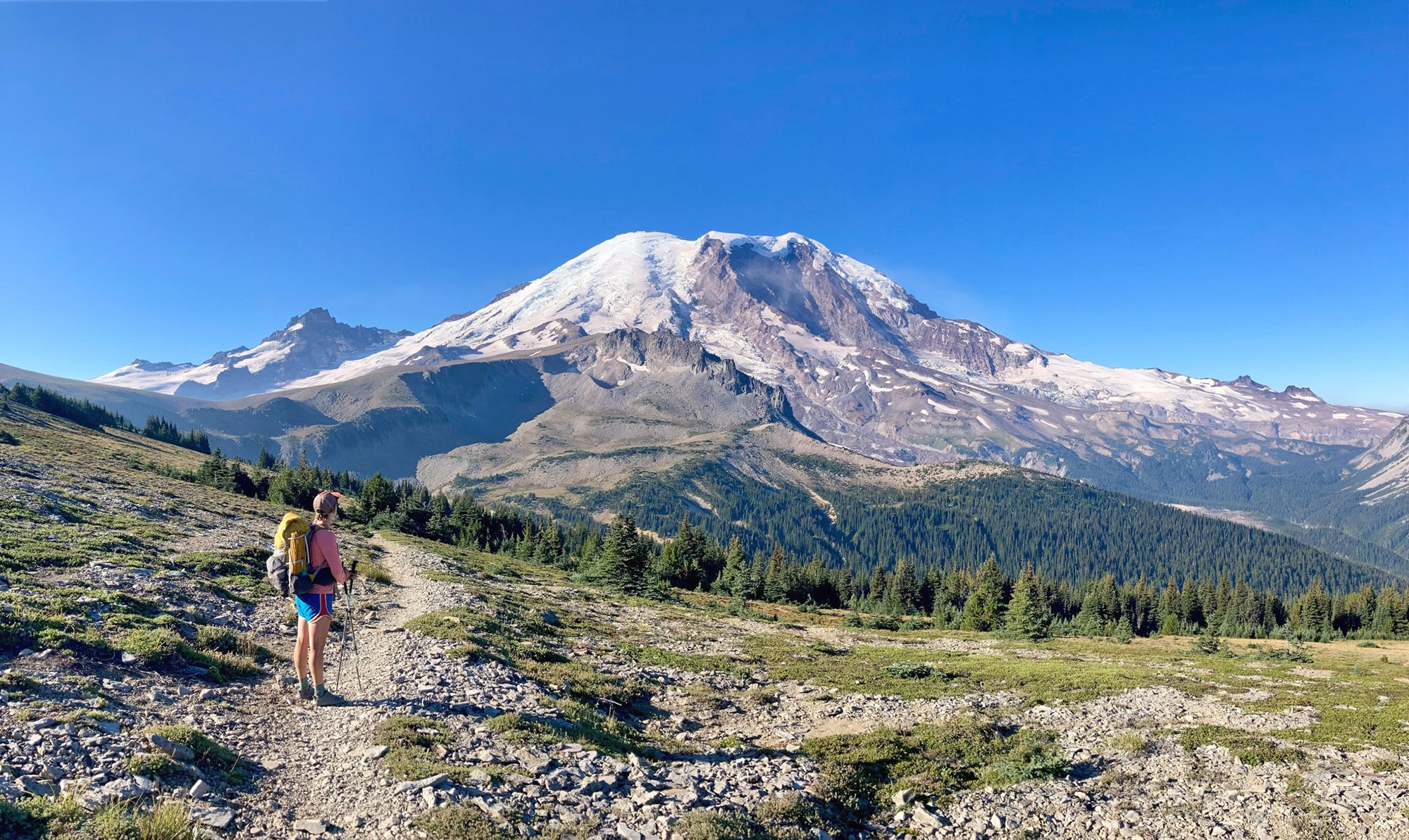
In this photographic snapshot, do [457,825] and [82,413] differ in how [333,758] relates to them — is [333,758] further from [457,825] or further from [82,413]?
[82,413]

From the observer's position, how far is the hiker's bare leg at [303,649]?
13.3m

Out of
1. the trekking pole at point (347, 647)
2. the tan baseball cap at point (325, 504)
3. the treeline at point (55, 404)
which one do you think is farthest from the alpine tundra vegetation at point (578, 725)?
the treeline at point (55, 404)

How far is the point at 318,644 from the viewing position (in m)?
13.3

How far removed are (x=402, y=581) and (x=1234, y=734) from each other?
39128 mm

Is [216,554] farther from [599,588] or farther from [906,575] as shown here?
[906,575]

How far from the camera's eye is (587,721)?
14.6m

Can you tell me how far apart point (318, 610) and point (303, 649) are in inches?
40.0

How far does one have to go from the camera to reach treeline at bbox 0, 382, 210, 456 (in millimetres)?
117750

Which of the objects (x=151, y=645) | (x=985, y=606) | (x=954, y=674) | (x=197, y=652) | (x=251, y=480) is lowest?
(x=985, y=606)

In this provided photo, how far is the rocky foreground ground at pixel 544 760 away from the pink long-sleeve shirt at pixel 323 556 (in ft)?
8.13

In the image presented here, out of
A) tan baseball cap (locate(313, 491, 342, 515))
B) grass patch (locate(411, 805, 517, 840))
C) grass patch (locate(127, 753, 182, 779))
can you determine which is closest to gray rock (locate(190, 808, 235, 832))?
grass patch (locate(127, 753, 182, 779))

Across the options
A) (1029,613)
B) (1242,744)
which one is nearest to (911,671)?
(1242,744)

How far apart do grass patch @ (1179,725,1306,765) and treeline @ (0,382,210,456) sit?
145 meters

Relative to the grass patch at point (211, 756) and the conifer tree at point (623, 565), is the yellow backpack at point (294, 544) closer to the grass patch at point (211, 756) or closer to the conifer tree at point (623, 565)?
the grass patch at point (211, 756)
